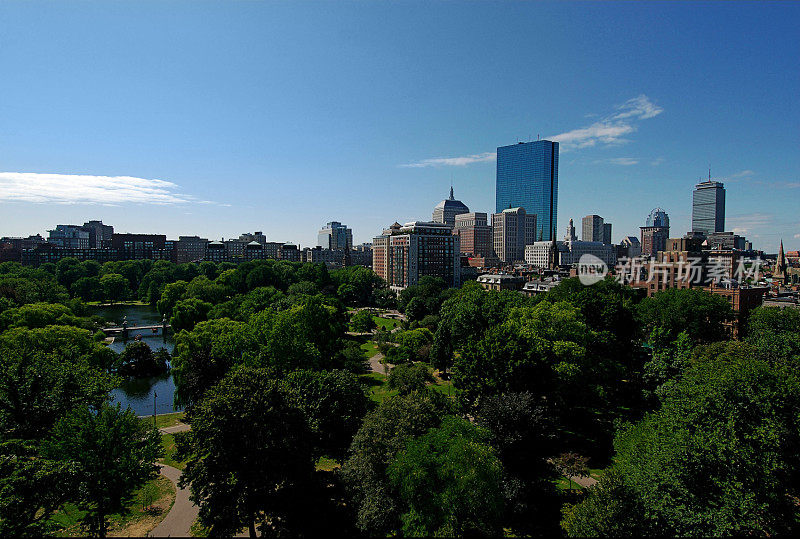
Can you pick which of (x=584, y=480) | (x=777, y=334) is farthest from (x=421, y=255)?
(x=584, y=480)

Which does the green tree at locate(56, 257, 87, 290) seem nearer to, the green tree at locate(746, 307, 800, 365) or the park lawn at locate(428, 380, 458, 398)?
the park lawn at locate(428, 380, 458, 398)

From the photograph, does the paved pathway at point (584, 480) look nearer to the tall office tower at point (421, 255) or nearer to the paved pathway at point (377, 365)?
the paved pathway at point (377, 365)

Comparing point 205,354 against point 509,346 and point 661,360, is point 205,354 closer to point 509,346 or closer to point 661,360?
point 509,346

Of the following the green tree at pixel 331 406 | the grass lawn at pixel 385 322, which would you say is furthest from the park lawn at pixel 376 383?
the grass lawn at pixel 385 322

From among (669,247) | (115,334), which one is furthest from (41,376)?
(669,247)

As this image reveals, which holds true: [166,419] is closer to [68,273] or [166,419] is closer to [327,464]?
[327,464]
